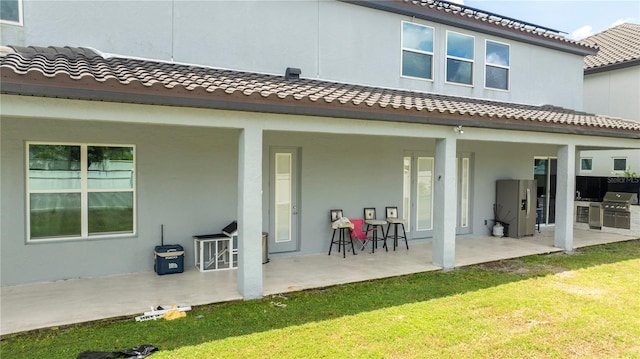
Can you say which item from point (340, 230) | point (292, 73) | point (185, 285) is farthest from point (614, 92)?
point (185, 285)

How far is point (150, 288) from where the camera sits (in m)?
6.63

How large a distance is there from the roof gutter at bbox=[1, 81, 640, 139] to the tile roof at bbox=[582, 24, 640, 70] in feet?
27.8

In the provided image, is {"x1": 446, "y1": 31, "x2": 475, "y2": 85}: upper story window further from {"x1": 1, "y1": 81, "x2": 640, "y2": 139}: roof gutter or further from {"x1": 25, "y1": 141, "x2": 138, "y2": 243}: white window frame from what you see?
{"x1": 25, "y1": 141, "x2": 138, "y2": 243}: white window frame

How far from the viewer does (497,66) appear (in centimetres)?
1209

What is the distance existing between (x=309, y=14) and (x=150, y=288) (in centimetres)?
702

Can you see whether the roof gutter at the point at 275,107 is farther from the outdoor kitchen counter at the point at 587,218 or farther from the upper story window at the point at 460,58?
the outdoor kitchen counter at the point at 587,218

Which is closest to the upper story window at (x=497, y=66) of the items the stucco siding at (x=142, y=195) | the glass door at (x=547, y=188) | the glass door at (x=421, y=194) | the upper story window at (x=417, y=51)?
the upper story window at (x=417, y=51)

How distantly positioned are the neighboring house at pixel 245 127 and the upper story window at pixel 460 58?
5 centimetres

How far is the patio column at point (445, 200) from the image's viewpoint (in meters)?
8.09

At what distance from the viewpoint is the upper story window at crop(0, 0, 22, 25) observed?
22.6 feet

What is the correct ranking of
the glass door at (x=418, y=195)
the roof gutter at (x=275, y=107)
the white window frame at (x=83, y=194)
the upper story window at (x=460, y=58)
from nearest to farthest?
1. the roof gutter at (x=275, y=107)
2. the white window frame at (x=83, y=194)
3. the glass door at (x=418, y=195)
4. the upper story window at (x=460, y=58)

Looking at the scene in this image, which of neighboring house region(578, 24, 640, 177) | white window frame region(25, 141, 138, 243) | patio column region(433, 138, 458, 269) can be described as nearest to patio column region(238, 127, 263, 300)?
white window frame region(25, 141, 138, 243)

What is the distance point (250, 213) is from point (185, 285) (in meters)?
1.94

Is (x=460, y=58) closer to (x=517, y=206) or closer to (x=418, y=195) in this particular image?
(x=418, y=195)
